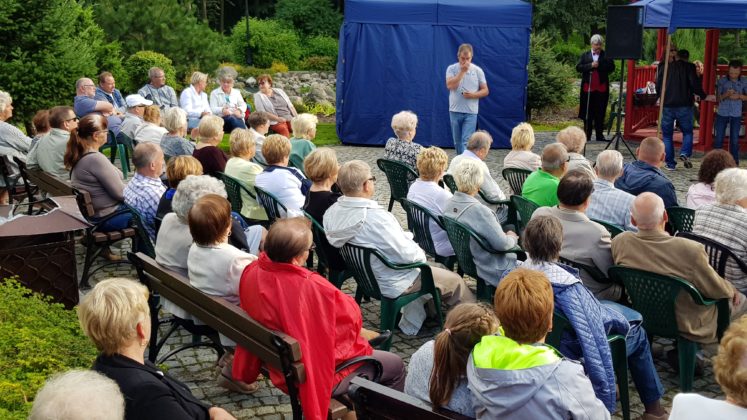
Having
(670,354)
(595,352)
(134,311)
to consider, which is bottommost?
(670,354)

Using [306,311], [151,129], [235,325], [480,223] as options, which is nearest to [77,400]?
[306,311]

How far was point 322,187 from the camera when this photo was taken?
6.21 metres

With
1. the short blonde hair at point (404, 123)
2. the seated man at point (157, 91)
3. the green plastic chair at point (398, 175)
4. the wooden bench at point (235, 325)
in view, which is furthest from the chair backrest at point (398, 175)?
the seated man at point (157, 91)

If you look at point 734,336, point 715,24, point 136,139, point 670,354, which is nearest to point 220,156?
point 136,139

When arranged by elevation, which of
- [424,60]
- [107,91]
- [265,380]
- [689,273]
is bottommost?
[265,380]

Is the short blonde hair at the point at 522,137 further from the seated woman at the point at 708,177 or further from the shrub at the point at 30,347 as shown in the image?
the shrub at the point at 30,347

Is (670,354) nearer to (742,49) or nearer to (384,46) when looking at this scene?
(384,46)

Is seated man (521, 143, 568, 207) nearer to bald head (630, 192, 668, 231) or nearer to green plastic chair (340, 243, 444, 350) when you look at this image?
green plastic chair (340, 243, 444, 350)

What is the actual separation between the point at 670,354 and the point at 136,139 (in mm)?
6529

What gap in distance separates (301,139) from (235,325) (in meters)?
4.85

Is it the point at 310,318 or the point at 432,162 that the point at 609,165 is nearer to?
the point at 432,162

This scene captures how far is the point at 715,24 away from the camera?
10.8 m

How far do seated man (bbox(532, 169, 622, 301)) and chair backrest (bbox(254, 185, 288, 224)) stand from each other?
2375 millimetres

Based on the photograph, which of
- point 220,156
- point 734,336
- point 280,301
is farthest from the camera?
point 220,156
